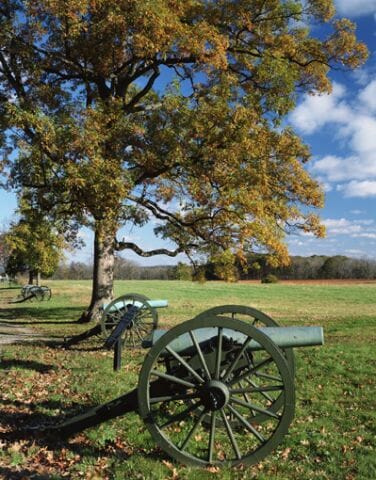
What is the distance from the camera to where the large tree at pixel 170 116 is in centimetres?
1268

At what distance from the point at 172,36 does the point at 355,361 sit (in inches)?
385

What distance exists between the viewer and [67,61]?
1509cm

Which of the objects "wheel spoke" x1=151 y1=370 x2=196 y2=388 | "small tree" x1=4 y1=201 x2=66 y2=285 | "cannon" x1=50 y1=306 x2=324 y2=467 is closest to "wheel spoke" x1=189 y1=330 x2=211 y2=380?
"cannon" x1=50 y1=306 x2=324 y2=467

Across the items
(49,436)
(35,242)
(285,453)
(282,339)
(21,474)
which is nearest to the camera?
(21,474)

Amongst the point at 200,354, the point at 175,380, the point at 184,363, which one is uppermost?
the point at 200,354

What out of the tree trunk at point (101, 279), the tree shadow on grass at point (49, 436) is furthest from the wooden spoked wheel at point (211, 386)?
the tree trunk at point (101, 279)

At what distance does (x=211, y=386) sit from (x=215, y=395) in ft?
0.30

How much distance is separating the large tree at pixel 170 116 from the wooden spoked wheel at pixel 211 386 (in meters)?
7.90

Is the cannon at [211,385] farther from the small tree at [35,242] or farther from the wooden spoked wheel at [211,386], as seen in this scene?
the small tree at [35,242]

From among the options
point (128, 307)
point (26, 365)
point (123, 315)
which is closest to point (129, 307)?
point (128, 307)

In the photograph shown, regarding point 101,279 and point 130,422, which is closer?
point 130,422

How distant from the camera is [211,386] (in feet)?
14.9

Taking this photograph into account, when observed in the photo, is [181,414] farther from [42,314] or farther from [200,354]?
[42,314]

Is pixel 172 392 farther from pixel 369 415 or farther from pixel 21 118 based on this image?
pixel 21 118
